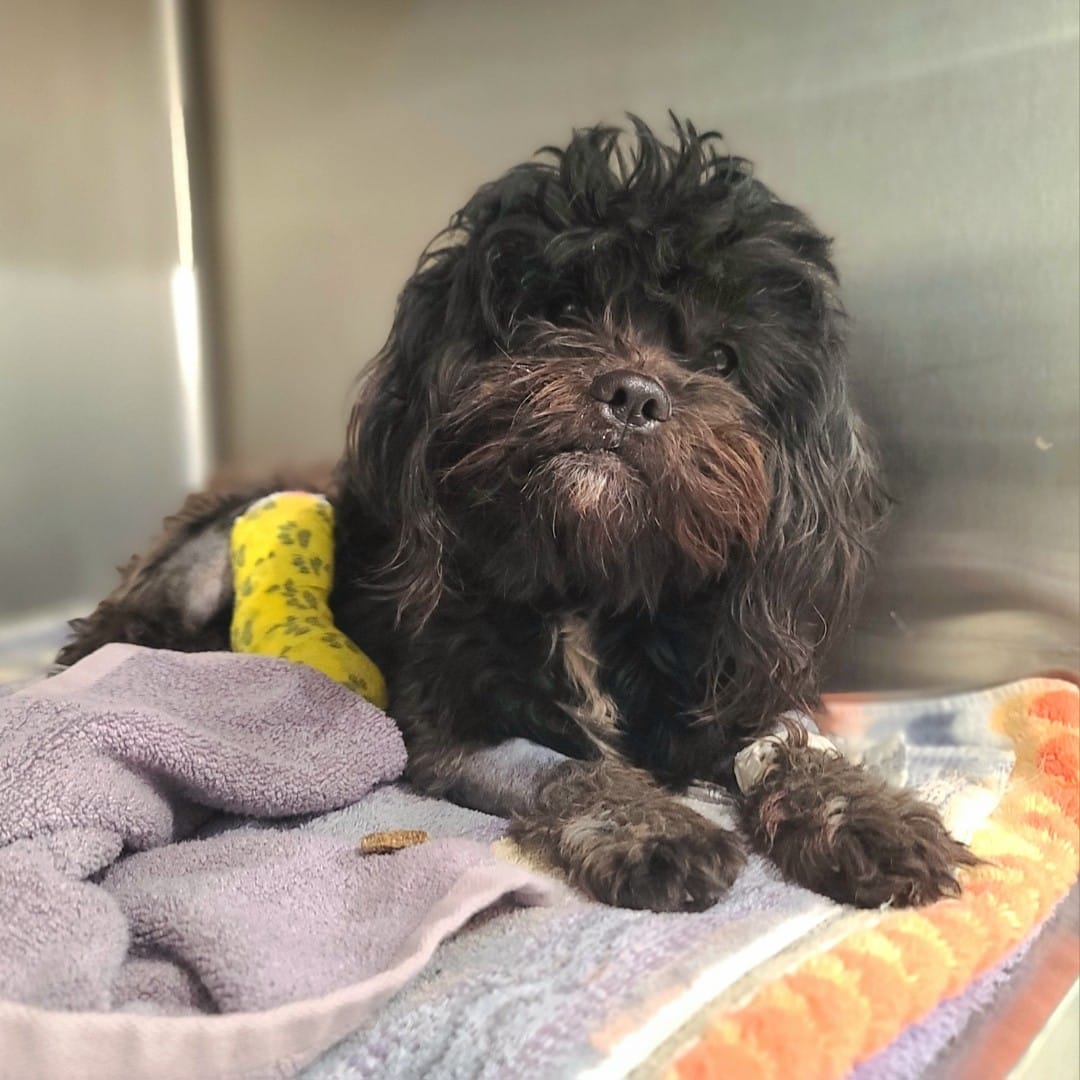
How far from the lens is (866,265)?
5.98 ft

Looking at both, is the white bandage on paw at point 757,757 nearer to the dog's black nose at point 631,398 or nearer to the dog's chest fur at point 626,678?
the dog's chest fur at point 626,678

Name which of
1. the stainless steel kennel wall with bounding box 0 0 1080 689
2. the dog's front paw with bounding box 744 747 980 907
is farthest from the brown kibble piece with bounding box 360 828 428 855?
the stainless steel kennel wall with bounding box 0 0 1080 689

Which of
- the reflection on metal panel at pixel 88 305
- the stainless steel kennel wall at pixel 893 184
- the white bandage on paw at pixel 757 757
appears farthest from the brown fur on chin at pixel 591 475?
the reflection on metal panel at pixel 88 305

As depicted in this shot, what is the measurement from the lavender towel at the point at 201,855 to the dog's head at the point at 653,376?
259 millimetres

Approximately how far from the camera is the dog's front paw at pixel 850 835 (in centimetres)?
116

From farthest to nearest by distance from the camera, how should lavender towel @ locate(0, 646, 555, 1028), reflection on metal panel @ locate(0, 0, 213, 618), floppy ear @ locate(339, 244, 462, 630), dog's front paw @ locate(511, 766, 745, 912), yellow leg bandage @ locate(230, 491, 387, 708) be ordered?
1. reflection on metal panel @ locate(0, 0, 213, 618)
2. yellow leg bandage @ locate(230, 491, 387, 708)
3. floppy ear @ locate(339, 244, 462, 630)
4. dog's front paw @ locate(511, 766, 745, 912)
5. lavender towel @ locate(0, 646, 555, 1028)

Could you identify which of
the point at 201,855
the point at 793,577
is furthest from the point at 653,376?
the point at 201,855

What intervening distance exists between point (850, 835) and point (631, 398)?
55cm

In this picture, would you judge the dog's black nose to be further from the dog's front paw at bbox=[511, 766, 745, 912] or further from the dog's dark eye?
the dog's front paw at bbox=[511, 766, 745, 912]

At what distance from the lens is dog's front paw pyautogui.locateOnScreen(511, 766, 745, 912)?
1.12 m

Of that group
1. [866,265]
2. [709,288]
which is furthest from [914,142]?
[709,288]

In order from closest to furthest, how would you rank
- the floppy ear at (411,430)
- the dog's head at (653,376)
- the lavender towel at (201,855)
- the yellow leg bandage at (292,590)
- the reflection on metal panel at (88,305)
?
the lavender towel at (201,855), the dog's head at (653,376), the floppy ear at (411,430), the yellow leg bandage at (292,590), the reflection on metal panel at (88,305)

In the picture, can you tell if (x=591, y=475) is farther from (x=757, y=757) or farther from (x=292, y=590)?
(x=292, y=590)

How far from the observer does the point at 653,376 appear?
123 cm
